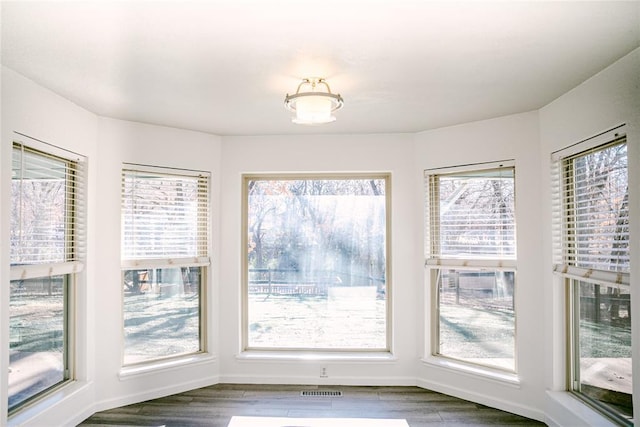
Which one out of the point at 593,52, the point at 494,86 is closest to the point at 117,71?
the point at 494,86

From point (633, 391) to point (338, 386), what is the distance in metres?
2.48

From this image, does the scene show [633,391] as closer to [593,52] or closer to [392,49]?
[593,52]

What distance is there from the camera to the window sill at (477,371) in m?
3.75

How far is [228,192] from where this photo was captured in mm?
4477

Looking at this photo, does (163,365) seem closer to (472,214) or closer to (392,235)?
(392,235)

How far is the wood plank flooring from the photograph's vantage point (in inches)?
139

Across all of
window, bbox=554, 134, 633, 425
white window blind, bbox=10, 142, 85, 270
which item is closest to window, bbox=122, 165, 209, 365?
white window blind, bbox=10, 142, 85, 270

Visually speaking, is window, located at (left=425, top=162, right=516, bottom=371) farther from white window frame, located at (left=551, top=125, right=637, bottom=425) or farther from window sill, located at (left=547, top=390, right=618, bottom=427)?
window sill, located at (left=547, top=390, right=618, bottom=427)

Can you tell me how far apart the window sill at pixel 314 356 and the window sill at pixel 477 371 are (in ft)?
1.29

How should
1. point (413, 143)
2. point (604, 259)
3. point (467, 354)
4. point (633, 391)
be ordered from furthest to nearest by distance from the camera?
point (413, 143) → point (467, 354) → point (604, 259) → point (633, 391)

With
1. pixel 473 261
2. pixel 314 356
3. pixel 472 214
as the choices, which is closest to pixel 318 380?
pixel 314 356

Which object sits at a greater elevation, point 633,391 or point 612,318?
point 612,318

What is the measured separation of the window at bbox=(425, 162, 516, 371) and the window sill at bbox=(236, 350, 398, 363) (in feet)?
1.70

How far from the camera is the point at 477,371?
3.95m
